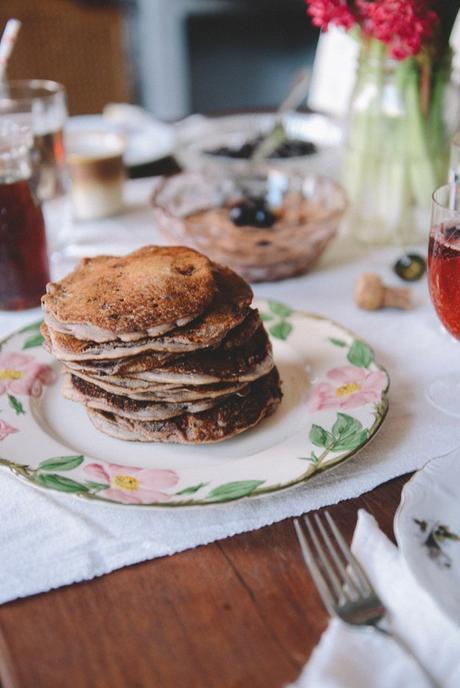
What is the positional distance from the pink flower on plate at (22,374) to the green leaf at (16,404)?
1cm

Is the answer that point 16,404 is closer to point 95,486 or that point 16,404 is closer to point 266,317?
point 95,486

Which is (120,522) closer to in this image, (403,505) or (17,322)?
(403,505)

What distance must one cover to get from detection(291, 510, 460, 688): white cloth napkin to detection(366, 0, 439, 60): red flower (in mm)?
939

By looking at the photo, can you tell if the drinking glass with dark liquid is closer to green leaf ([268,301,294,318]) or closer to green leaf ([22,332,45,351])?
green leaf ([22,332,45,351])

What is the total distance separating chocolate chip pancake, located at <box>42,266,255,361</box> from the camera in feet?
2.73

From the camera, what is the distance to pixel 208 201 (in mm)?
1517

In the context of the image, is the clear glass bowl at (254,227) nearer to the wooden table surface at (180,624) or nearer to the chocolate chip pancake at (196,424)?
the chocolate chip pancake at (196,424)

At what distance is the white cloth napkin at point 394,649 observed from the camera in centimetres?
60

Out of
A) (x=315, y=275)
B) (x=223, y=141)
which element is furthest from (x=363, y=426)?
(x=223, y=141)

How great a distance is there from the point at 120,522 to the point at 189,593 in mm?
128

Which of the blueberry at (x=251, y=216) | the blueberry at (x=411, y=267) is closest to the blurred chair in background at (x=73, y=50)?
the blueberry at (x=251, y=216)

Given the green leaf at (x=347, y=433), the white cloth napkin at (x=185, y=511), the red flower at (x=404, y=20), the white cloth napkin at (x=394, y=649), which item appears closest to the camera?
the white cloth napkin at (x=394, y=649)

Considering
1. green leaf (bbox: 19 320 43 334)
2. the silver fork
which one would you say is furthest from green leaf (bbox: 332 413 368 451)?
green leaf (bbox: 19 320 43 334)

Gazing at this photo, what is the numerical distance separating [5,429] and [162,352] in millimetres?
234
